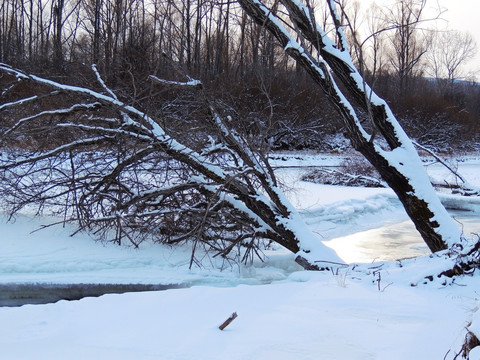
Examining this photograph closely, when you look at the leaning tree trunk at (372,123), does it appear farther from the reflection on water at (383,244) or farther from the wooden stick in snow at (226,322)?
the wooden stick in snow at (226,322)

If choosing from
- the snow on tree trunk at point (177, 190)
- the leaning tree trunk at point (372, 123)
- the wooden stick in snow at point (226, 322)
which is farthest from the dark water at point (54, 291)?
the wooden stick in snow at point (226, 322)

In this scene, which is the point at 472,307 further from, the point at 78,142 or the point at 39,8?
→ the point at 39,8

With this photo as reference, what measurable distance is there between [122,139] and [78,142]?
0.63m

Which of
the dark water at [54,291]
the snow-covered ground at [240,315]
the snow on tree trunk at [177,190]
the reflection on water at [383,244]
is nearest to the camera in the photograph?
the snow-covered ground at [240,315]

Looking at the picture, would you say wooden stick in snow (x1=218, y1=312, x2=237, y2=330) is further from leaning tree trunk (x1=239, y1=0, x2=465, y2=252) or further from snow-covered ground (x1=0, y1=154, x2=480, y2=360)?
leaning tree trunk (x1=239, y1=0, x2=465, y2=252)

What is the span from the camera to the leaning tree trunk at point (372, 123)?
19.5 feet

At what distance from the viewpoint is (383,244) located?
378 inches

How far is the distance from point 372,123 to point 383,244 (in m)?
4.38

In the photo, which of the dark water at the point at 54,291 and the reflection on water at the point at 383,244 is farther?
the reflection on water at the point at 383,244

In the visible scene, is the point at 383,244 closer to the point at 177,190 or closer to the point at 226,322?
the point at 177,190

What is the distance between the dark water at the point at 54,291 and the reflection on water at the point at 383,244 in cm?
342

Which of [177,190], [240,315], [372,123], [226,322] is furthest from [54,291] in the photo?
[372,123]

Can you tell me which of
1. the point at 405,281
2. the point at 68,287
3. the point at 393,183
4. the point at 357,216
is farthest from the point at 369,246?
the point at 68,287

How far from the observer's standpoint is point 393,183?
20.1 ft
